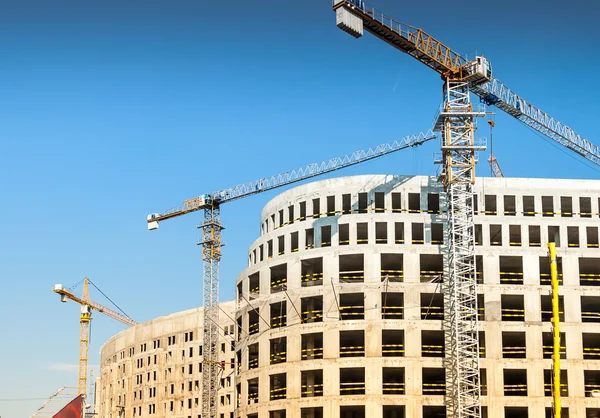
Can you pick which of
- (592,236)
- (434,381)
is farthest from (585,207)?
(434,381)

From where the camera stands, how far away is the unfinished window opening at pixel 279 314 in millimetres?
102938

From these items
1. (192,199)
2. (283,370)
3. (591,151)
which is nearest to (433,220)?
(283,370)

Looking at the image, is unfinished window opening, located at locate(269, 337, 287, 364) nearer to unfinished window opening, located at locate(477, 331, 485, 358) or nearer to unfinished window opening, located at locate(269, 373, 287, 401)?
unfinished window opening, located at locate(269, 373, 287, 401)

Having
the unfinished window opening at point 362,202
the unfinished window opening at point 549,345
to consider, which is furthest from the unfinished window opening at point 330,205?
the unfinished window opening at point 549,345

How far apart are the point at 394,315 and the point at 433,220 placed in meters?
10.8

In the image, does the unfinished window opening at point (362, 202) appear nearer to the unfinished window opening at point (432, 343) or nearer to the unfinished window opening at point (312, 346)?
Answer: the unfinished window opening at point (312, 346)

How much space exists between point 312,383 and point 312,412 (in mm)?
2885

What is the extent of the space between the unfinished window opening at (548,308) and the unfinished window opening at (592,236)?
7.08 m

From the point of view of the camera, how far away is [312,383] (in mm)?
99438

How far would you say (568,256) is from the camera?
328 ft

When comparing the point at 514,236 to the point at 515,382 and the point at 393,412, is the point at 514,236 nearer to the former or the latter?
the point at 515,382

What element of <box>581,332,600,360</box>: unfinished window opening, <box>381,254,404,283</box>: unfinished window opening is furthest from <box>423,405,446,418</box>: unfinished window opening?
<box>581,332,600,360</box>: unfinished window opening

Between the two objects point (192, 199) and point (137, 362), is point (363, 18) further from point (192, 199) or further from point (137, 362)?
point (137, 362)

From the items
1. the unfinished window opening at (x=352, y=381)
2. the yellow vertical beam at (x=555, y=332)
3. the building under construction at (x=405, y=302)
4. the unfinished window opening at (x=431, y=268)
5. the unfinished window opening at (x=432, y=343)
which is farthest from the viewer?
the unfinished window opening at (x=431, y=268)
